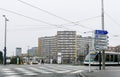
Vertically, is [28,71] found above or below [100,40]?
below

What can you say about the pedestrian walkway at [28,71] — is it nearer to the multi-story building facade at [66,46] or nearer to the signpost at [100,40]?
the signpost at [100,40]

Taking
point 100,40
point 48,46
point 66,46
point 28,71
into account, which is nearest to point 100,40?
point 100,40

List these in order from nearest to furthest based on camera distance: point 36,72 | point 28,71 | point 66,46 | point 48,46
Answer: point 36,72, point 28,71, point 66,46, point 48,46

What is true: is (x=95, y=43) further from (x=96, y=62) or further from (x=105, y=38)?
(x=96, y=62)

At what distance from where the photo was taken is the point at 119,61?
5841 cm

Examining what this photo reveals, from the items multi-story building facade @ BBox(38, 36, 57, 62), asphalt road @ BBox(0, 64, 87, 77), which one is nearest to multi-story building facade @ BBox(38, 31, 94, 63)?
multi-story building facade @ BBox(38, 36, 57, 62)

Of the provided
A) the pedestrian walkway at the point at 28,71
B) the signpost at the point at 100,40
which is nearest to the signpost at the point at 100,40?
the signpost at the point at 100,40

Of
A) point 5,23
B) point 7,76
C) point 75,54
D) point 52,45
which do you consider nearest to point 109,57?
point 5,23

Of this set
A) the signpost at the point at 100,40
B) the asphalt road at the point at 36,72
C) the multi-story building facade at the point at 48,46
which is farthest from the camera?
the multi-story building facade at the point at 48,46

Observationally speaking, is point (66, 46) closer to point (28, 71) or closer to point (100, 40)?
point (100, 40)

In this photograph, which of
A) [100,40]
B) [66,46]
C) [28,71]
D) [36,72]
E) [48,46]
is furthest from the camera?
[48,46]

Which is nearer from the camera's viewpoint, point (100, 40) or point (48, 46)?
point (100, 40)

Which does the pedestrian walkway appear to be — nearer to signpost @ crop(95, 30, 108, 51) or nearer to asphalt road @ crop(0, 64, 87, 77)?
asphalt road @ crop(0, 64, 87, 77)

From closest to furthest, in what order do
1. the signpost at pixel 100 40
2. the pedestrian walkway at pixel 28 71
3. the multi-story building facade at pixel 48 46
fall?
the pedestrian walkway at pixel 28 71 < the signpost at pixel 100 40 < the multi-story building facade at pixel 48 46
